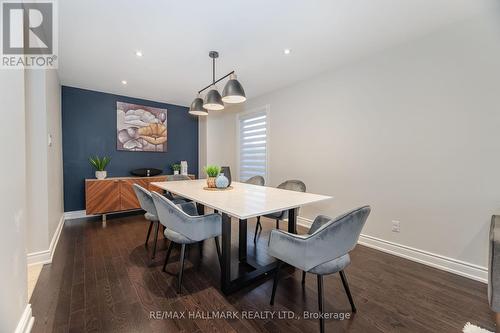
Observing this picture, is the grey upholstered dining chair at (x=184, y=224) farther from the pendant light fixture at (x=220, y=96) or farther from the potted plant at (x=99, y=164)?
the potted plant at (x=99, y=164)

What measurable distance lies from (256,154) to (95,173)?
10.7 feet

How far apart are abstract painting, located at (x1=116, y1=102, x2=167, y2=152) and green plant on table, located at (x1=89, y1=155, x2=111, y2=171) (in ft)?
1.19

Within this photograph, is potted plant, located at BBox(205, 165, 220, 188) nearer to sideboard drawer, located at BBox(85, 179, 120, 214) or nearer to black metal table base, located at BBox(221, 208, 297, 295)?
black metal table base, located at BBox(221, 208, 297, 295)

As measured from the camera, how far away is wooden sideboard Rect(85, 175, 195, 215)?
3.64 metres

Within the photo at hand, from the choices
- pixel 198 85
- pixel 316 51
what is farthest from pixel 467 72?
pixel 198 85

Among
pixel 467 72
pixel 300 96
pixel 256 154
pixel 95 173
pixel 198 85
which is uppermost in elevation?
pixel 198 85

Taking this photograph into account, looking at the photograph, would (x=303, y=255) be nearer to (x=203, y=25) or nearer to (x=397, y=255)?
(x=397, y=255)

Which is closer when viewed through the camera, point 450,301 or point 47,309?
point 47,309

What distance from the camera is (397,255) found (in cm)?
251

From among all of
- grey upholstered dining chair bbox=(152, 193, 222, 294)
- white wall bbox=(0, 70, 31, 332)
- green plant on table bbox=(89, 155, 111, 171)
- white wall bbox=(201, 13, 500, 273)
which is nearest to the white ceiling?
white wall bbox=(201, 13, 500, 273)

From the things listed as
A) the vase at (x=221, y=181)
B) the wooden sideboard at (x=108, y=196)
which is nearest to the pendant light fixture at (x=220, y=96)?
the vase at (x=221, y=181)

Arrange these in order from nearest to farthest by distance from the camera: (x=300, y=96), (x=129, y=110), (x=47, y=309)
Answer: (x=47, y=309) < (x=300, y=96) < (x=129, y=110)

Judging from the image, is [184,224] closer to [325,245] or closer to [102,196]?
[325,245]

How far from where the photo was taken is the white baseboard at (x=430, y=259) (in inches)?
79.3
